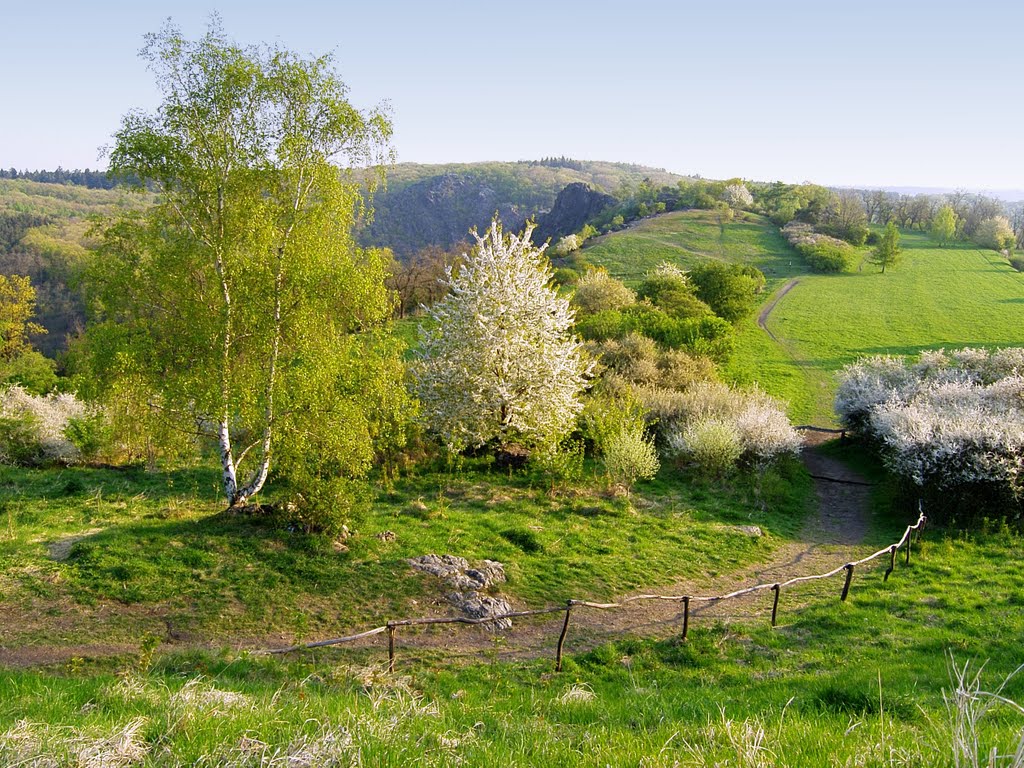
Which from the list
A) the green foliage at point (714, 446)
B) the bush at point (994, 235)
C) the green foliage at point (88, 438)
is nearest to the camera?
the green foliage at point (88, 438)

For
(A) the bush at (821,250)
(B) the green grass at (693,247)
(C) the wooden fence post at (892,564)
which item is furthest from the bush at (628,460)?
(A) the bush at (821,250)

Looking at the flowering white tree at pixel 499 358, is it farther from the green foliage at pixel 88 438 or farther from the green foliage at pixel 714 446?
the green foliage at pixel 88 438

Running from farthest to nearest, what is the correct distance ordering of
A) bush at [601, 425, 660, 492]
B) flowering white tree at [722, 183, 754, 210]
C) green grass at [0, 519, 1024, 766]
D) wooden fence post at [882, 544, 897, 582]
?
flowering white tree at [722, 183, 754, 210]
bush at [601, 425, 660, 492]
wooden fence post at [882, 544, 897, 582]
green grass at [0, 519, 1024, 766]

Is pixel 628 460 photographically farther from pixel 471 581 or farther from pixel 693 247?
pixel 693 247

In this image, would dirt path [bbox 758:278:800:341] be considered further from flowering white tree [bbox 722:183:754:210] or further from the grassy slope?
flowering white tree [bbox 722:183:754:210]

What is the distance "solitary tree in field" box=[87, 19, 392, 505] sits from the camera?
1270cm

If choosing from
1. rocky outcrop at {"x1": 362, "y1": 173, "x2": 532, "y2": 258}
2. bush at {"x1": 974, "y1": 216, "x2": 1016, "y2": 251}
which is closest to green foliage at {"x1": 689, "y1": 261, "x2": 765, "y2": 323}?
bush at {"x1": 974, "y1": 216, "x2": 1016, "y2": 251}

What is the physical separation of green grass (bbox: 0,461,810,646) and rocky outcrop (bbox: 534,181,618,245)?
11001cm

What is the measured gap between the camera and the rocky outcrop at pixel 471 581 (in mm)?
11781

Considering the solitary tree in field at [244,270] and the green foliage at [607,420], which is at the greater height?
the solitary tree in field at [244,270]

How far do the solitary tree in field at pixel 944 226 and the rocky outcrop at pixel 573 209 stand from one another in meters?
54.4

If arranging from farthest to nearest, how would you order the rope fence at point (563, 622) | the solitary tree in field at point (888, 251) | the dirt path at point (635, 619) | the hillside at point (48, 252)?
the hillside at point (48, 252) → the solitary tree in field at point (888, 251) → the dirt path at point (635, 619) → the rope fence at point (563, 622)

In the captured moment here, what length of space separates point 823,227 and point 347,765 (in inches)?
3538

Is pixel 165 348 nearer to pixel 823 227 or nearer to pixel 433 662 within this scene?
pixel 433 662
